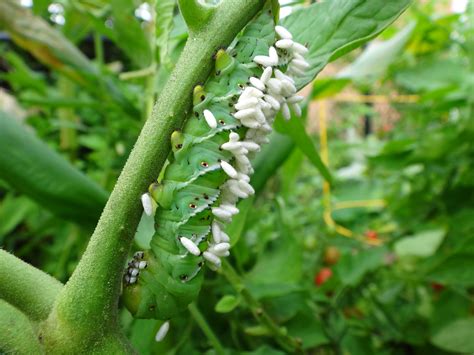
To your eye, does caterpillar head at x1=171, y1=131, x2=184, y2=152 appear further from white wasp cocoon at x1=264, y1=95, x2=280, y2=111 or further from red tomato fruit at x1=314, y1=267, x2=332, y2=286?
red tomato fruit at x1=314, y1=267, x2=332, y2=286

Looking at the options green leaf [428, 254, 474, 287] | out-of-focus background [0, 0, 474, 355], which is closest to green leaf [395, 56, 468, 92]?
out-of-focus background [0, 0, 474, 355]

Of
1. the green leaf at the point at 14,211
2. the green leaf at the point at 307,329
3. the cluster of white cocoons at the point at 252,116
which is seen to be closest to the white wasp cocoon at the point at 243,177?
the cluster of white cocoons at the point at 252,116

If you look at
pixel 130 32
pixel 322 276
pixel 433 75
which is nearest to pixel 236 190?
pixel 130 32

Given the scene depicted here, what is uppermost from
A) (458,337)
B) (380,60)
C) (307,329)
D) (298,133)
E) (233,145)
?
(233,145)

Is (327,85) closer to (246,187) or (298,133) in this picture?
(298,133)

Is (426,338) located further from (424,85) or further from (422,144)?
(424,85)

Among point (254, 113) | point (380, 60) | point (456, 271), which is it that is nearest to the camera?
point (254, 113)

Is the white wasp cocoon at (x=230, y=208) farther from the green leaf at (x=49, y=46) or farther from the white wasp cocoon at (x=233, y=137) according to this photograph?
the green leaf at (x=49, y=46)
